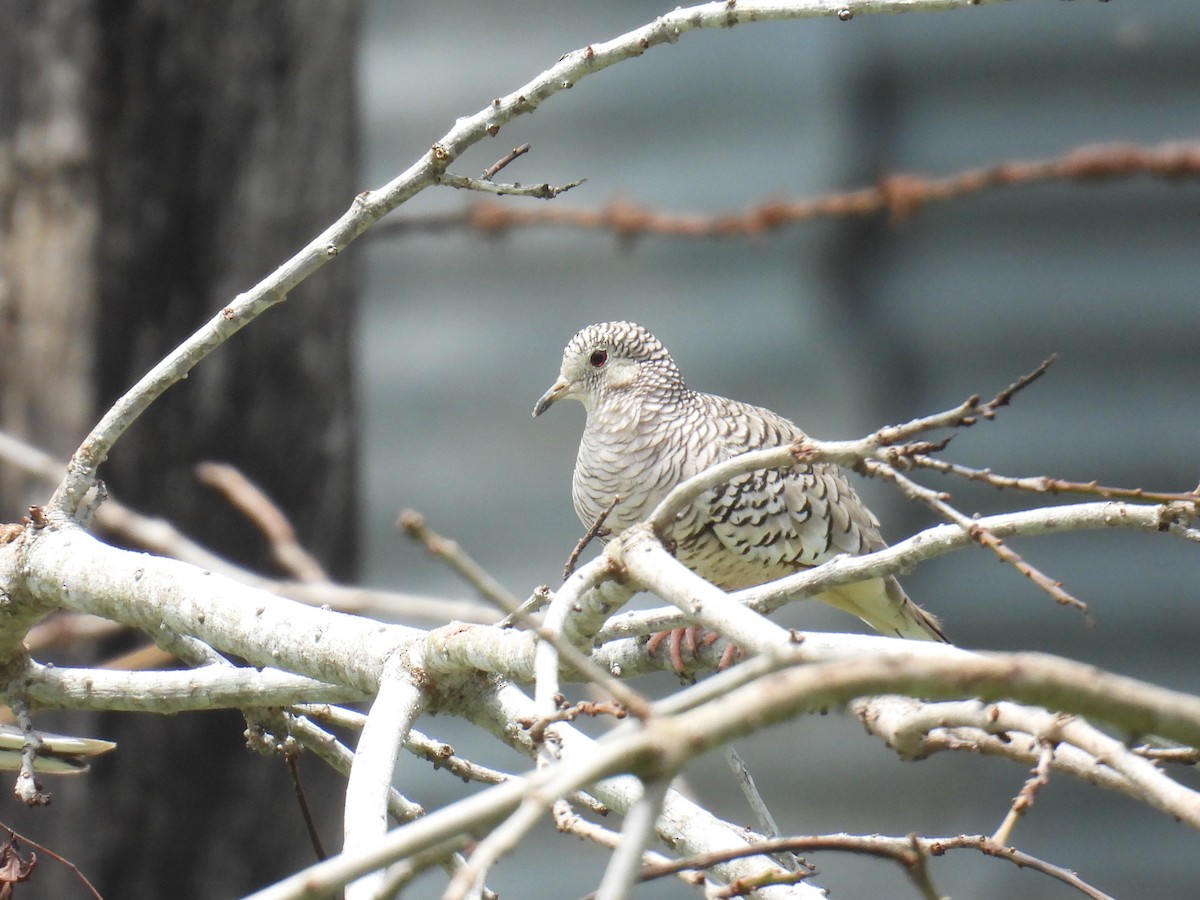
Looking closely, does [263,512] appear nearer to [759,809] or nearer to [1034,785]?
[759,809]

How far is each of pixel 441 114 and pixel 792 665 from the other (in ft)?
15.1

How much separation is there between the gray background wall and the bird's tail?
186 centimetres

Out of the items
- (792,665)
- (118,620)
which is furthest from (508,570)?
(792,665)

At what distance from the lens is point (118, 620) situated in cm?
160

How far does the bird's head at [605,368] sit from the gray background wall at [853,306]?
6.34 ft

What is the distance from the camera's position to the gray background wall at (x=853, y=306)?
4.62 meters

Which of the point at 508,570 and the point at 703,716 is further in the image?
the point at 508,570

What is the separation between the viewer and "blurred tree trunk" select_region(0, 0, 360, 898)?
304 centimetres

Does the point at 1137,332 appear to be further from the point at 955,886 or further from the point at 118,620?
the point at 118,620

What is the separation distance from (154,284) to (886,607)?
189 cm

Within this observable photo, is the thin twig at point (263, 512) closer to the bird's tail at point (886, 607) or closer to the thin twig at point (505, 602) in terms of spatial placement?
the bird's tail at point (886, 607)

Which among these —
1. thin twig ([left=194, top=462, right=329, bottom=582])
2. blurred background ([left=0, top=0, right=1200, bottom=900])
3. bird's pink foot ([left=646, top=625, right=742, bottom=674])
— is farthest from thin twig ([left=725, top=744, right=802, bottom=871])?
blurred background ([left=0, top=0, right=1200, bottom=900])

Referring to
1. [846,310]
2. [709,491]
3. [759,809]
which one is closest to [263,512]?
[709,491]

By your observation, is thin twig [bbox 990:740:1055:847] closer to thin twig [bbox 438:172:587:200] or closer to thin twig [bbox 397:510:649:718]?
thin twig [bbox 397:510:649:718]
